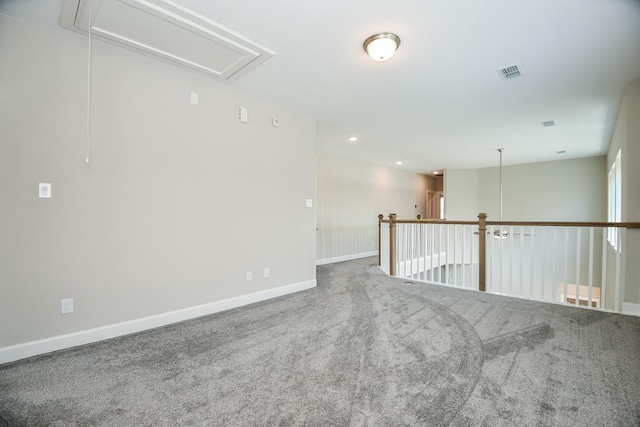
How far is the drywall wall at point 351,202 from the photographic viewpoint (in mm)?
6348

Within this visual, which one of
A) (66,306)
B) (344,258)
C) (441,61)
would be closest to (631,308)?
(441,61)

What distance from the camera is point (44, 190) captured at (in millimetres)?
2201

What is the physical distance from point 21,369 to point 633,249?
5568 mm

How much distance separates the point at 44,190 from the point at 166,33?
1.57m

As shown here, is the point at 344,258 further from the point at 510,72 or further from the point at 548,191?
the point at 548,191

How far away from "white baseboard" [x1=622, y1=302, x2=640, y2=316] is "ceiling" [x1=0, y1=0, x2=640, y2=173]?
2.39 metres

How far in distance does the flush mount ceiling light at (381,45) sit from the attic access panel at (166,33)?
35.2 inches

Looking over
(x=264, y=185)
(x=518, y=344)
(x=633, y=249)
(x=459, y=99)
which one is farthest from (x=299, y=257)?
(x=633, y=249)

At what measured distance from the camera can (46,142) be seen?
2209mm

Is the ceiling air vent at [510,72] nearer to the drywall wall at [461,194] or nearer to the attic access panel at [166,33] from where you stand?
the attic access panel at [166,33]

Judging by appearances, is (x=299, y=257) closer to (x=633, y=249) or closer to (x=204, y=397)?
(x=204, y=397)

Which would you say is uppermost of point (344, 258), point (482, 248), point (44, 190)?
point (44, 190)

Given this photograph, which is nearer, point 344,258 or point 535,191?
point 344,258

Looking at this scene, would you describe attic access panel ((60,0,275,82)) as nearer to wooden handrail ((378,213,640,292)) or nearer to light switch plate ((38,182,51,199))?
light switch plate ((38,182,51,199))
